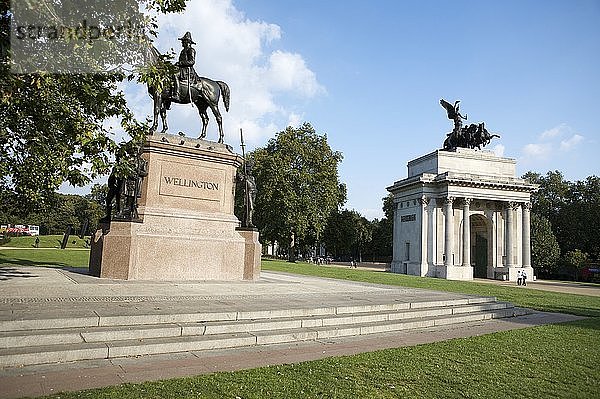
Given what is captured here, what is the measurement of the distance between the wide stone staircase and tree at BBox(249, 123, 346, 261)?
47.6 meters

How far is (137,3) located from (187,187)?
23.8 ft

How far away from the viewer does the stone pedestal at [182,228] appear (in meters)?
14.3

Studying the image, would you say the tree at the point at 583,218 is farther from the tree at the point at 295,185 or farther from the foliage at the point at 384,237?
the tree at the point at 295,185

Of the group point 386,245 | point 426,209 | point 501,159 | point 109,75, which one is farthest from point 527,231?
point 109,75

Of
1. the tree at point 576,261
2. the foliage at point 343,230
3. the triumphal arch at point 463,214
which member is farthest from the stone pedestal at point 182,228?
the foliage at point 343,230

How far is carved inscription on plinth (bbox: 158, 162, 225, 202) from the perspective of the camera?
15883 millimetres

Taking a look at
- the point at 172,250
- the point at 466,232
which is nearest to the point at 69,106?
the point at 172,250

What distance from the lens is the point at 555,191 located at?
8431 centimetres

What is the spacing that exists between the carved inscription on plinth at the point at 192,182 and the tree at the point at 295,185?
41.5 metres

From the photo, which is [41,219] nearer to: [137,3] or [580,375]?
[137,3]

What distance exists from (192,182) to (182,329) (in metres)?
8.86

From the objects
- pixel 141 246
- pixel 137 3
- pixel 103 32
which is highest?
pixel 137 3

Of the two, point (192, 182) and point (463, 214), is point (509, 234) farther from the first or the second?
point (192, 182)

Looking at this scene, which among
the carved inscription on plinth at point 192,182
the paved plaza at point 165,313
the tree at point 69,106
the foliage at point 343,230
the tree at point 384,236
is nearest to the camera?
the paved plaza at point 165,313
